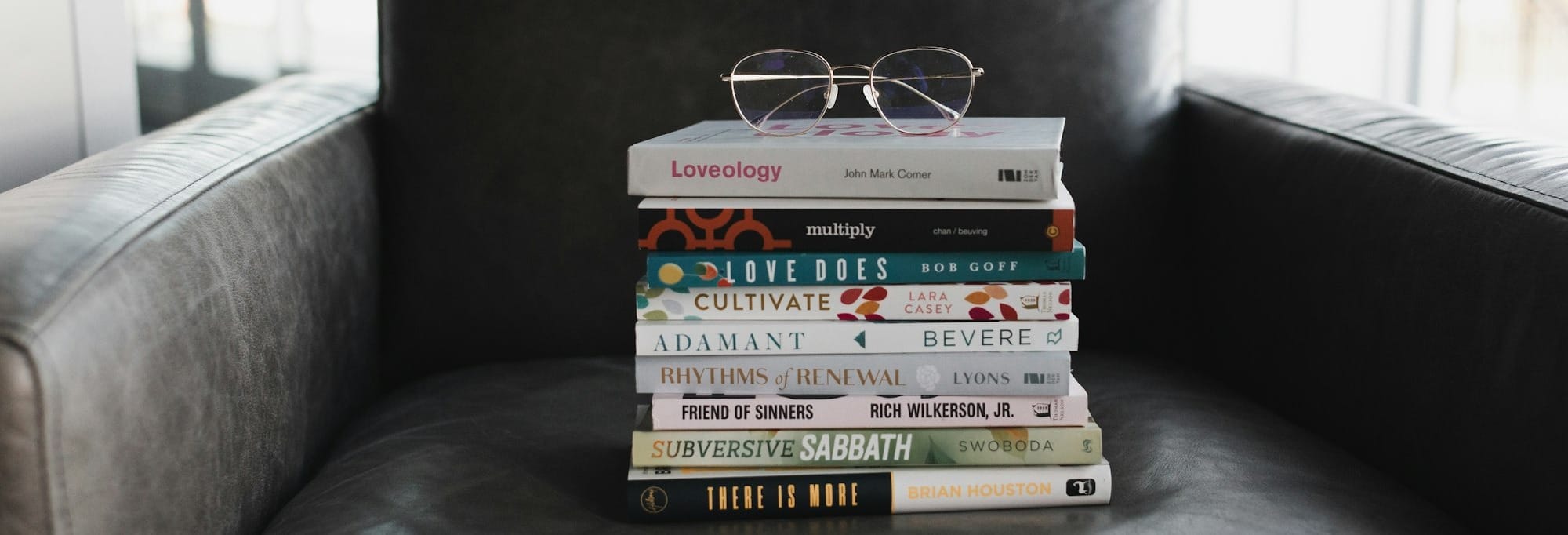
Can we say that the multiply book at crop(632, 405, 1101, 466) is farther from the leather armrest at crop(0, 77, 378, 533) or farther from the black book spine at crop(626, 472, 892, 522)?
the leather armrest at crop(0, 77, 378, 533)

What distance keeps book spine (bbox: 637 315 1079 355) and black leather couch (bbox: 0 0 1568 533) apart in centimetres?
11

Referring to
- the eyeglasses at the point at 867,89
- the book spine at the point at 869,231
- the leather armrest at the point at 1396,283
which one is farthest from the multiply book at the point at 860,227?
the leather armrest at the point at 1396,283

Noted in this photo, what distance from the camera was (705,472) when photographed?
0.79m

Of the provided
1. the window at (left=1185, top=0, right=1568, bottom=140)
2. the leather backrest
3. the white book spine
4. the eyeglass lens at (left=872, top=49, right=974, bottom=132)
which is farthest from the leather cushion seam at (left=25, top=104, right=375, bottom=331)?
the window at (left=1185, top=0, right=1568, bottom=140)

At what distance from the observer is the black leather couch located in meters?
0.70

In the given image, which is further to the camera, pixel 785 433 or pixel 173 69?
pixel 173 69

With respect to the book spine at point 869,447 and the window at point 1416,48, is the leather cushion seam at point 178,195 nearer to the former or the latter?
the book spine at point 869,447

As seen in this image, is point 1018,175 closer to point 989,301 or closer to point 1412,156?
point 989,301

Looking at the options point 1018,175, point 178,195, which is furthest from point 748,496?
point 178,195

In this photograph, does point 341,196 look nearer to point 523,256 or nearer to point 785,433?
point 523,256

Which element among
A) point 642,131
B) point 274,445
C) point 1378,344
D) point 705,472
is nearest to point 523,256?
point 642,131

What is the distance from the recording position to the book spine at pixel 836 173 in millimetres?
764

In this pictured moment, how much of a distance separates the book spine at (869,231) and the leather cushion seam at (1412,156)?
0.29 m

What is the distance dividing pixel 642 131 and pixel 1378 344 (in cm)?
70
